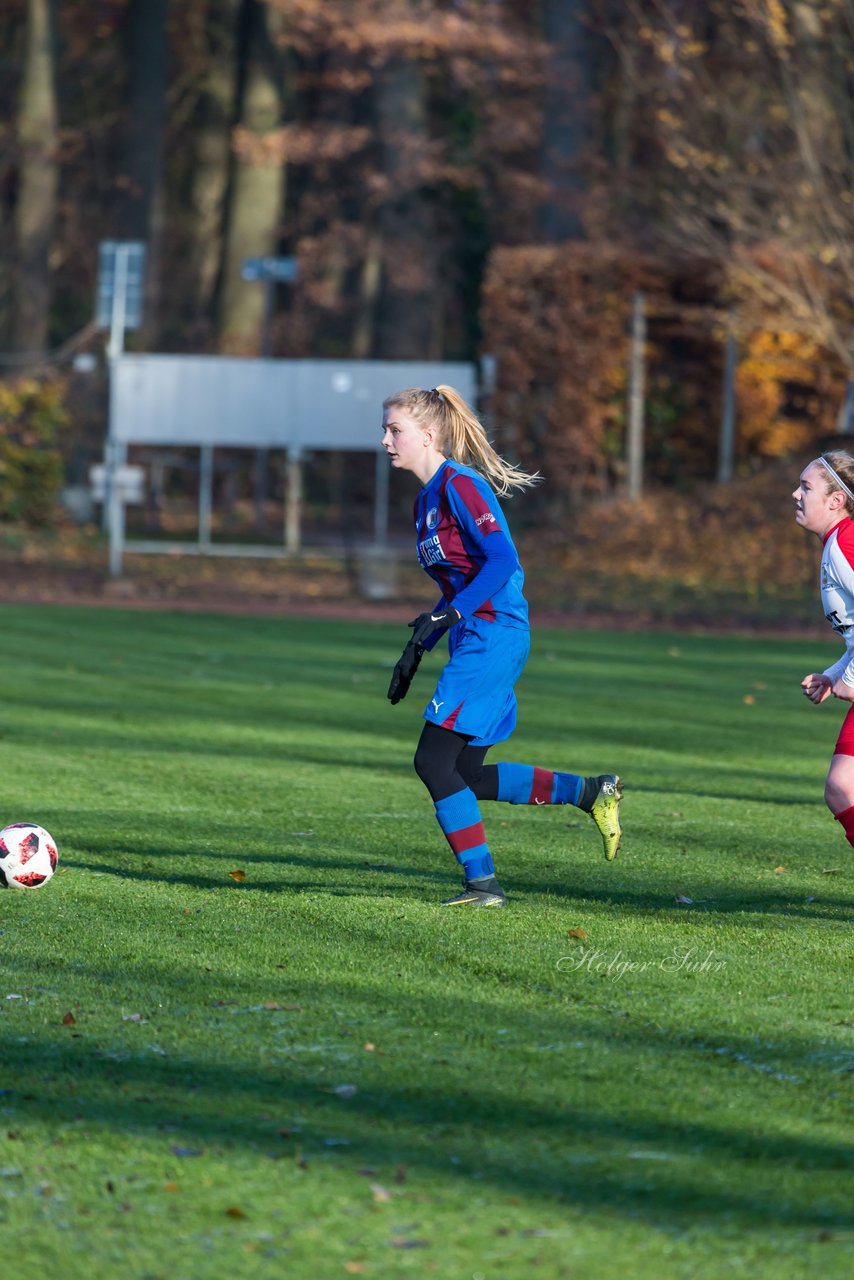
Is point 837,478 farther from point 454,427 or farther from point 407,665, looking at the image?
point 407,665

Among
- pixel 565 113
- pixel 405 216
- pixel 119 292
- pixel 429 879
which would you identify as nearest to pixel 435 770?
pixel 429 879

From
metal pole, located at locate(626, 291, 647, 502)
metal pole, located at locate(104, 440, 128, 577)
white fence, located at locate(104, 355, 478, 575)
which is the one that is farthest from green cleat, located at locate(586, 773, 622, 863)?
metal pole, located at locate(626, 291, 647, 502)

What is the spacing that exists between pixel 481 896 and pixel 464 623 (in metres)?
0.94

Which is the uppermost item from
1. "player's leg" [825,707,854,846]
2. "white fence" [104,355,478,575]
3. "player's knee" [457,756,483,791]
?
"white fence" [104,355,478,575]

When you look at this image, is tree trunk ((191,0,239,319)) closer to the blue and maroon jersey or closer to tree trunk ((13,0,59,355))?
tree trunk ((13,0,59,355))

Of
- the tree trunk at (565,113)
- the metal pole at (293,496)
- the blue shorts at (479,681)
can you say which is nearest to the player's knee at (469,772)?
the blue shorts at (479,681)

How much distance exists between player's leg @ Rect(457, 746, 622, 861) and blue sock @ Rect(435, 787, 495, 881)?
0.48ft

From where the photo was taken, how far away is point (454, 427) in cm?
665

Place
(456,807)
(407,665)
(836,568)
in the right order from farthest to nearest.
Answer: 1. (456,807)
2. (407,665)
3. (836,568)

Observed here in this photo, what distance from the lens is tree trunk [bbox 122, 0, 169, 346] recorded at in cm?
3519

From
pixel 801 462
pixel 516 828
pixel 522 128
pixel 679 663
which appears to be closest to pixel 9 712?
pixel 516 828

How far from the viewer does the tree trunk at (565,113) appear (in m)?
31.2

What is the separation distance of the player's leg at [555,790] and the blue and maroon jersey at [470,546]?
1.83 feet

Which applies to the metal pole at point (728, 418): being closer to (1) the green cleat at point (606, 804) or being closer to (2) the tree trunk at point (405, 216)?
(2) the tree trunk at point (405, 216)
